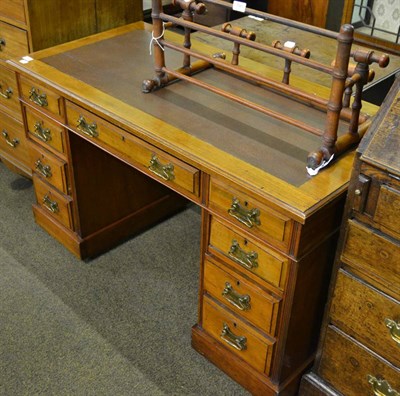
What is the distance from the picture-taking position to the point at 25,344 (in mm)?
2205

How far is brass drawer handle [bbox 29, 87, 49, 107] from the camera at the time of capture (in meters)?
2.26

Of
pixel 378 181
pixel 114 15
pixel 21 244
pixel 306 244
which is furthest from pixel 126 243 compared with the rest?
pixel 378 181

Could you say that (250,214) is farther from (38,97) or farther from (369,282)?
(38,97)

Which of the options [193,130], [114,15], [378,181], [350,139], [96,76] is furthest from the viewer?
[114,15]

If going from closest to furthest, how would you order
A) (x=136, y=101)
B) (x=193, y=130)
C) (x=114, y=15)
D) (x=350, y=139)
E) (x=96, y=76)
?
1. (x=350, y=139)
2. (x=193, y=130)
3. (x=136, y=101)
4. (x=96, y=76)
5. (x=114, y=15)

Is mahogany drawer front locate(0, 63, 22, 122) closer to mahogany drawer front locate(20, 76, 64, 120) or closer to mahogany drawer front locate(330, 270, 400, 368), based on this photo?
mahogany drawer front locate(20, 76, 64, 120)

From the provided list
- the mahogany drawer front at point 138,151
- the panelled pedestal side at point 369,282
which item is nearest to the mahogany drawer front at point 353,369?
the panelled pedestal side at point 369,282

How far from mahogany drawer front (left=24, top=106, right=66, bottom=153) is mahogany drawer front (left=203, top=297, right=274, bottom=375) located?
87 cm

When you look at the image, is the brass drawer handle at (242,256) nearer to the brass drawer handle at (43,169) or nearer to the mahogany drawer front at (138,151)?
the mahogany drawer front at (138,151)

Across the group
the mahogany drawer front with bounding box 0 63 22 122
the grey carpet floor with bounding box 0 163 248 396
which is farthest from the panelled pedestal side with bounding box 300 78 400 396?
the mahogany drawer front with bounding box 0 63 22 122

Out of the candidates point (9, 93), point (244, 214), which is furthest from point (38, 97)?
point (244, 214)

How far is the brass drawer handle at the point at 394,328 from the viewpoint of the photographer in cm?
159

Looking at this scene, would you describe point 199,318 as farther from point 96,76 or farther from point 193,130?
point 96,76

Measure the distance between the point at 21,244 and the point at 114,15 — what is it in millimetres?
1121
